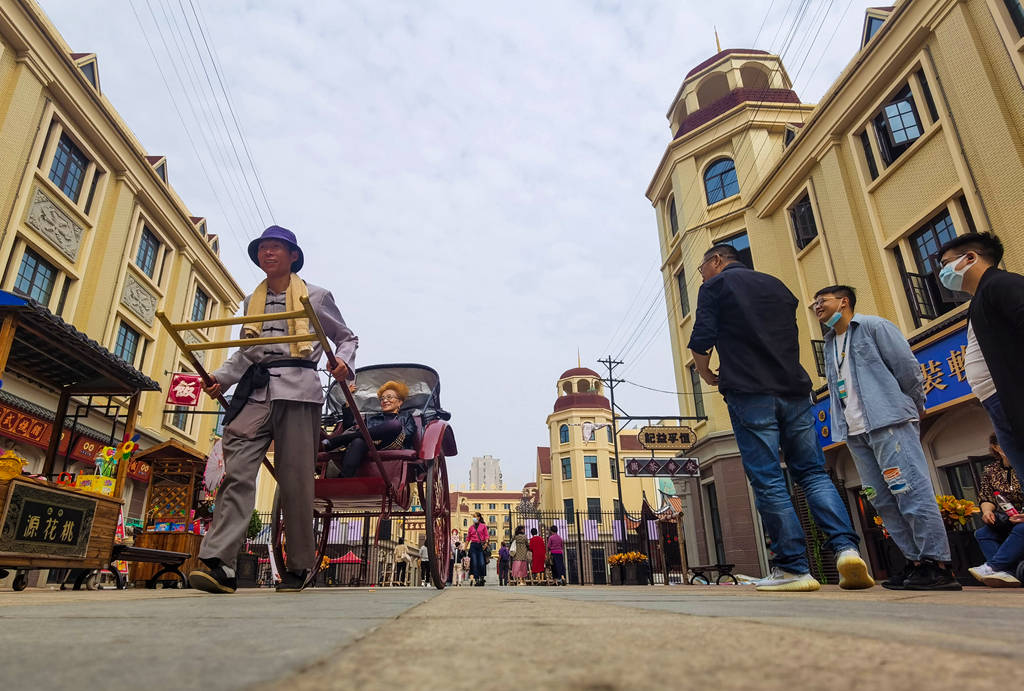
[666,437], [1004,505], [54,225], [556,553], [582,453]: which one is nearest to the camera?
[1004,505]

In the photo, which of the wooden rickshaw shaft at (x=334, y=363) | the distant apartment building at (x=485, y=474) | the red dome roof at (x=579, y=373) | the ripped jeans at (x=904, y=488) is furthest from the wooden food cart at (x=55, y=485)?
the distant apartment building at (x=485, y=474)

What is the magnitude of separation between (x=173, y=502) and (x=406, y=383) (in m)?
8.64

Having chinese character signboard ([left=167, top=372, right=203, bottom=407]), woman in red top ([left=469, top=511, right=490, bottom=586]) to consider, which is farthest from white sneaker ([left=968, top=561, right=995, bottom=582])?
chinese character signboard ([left=167, top=372, right=203, bottom=407])

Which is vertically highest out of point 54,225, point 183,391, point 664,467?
point 54,225

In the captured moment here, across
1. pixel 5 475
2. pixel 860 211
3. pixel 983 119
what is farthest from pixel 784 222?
pixel 5 475

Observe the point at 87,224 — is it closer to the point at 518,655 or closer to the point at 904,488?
the point at 904,488

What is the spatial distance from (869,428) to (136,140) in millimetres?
19504

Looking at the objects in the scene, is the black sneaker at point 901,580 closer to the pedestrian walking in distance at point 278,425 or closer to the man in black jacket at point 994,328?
the man in black jacket at point 994,328

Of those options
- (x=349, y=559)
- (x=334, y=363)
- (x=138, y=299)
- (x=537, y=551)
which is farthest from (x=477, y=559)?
(x=334, y=363)

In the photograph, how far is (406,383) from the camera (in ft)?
22.1

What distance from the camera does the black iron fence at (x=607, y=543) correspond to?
58.6 ft

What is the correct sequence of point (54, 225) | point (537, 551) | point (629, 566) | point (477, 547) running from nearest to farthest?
point (54, 225) → point (629, 566) → point (477, 547) → point (537, 551)

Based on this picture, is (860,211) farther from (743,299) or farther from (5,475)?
(5,475)

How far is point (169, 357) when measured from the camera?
59.9 ft
